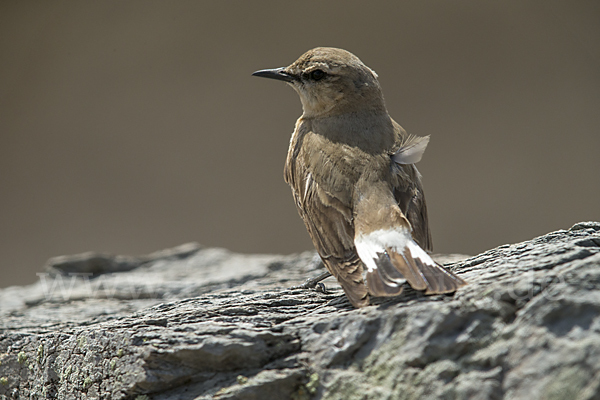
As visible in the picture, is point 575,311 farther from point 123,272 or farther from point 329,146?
point 123,272

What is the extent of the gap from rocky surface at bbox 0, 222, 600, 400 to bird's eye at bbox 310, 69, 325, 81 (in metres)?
1.57

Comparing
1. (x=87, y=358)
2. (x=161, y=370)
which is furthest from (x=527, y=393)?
(x=87, y=358)

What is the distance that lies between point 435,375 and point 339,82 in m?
2.47

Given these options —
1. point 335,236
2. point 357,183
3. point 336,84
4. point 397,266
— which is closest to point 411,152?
point 357,183

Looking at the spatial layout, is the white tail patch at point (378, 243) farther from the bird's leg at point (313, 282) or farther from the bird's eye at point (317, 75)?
the bird's eye at point (317, 75)

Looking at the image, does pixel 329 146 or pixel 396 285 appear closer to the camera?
Result: pixel 396 285

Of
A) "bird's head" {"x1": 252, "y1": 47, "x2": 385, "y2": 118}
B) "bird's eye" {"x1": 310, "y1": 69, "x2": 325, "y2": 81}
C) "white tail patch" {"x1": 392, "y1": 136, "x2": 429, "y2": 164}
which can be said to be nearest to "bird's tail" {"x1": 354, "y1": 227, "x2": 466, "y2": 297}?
"white tail patch" {"x1": 392, "y1": 136, "x2": 429, "y2": 164}

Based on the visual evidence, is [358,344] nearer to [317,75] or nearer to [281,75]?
[317,75]

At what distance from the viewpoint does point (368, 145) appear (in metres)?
3.36

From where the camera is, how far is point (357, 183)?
302 cm

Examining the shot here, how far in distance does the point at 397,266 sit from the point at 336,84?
1818mm

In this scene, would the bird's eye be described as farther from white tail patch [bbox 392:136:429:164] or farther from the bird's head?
white tail patch [bbox 392:136:429:164]

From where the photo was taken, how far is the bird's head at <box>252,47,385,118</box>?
3.86 metres

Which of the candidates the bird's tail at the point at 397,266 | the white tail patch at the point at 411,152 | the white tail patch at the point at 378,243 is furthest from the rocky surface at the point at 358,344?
the white tail patch at the point at 411,152
